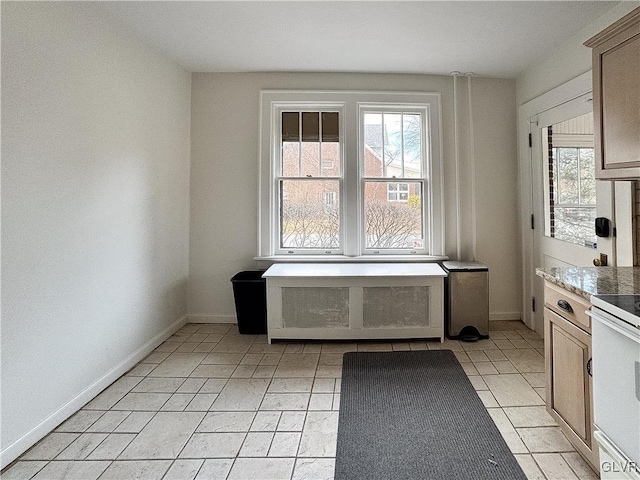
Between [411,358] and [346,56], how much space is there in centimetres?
271

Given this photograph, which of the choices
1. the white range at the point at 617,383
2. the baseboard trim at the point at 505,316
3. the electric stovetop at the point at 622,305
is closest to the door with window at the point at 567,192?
the baseboard trim at the point at 505,316

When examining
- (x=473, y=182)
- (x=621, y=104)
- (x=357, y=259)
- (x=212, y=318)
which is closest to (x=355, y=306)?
(x=357, y=259)

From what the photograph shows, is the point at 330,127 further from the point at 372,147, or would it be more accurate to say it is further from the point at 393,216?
the point at 393,216

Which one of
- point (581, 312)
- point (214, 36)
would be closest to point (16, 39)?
point (214, 36)

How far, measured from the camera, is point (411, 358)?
2719mm

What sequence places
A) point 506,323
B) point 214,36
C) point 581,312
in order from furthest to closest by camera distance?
1. point 506,323
2. point 214,36
3. point 581,312

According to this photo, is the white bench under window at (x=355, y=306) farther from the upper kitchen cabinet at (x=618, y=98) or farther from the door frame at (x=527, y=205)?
the upper kitchen cabinet at (x=618, y=98)

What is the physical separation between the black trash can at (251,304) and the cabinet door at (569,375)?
2.27 metres

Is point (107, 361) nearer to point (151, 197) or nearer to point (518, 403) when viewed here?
point (151, 197)

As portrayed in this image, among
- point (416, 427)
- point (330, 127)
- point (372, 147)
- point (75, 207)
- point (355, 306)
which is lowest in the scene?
point (416, 427)

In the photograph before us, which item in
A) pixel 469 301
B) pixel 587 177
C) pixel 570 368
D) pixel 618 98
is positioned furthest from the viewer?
pixel 469 301

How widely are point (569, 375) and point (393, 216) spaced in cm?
220

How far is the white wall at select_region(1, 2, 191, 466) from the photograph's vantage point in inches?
66.7

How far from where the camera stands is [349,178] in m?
3.48
